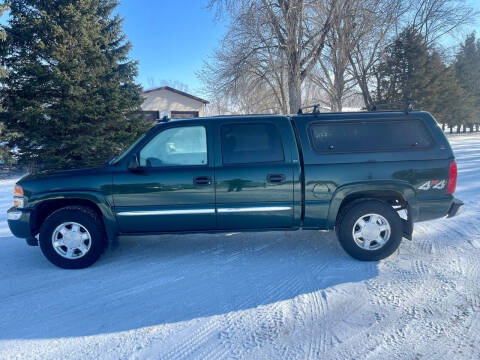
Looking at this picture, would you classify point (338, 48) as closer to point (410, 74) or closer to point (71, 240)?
point (410, 74)

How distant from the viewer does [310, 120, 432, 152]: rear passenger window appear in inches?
149

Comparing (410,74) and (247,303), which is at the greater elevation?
(410,74)

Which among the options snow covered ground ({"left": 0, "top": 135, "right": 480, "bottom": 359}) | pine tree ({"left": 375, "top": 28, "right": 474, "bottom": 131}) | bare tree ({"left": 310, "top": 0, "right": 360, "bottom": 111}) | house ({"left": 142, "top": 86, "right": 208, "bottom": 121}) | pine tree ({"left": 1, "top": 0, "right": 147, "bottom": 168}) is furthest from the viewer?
house ({"left": 142, "top": 86, "right": 208, "bottom": 121})

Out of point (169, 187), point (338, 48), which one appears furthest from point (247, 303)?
point (338, 48)

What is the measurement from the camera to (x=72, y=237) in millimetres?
3730

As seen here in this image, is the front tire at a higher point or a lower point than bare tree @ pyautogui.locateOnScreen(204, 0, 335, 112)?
lower

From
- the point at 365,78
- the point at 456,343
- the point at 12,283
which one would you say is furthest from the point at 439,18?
the point at 12,283

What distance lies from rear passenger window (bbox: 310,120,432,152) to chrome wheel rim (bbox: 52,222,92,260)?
3207 mm

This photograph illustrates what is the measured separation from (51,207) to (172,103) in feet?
79.9

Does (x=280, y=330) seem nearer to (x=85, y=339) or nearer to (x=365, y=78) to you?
(x=85, y=339)

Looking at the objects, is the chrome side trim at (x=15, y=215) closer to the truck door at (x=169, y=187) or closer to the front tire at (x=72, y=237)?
the front tire at (x=72, y=237)

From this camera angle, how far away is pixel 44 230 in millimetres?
3695

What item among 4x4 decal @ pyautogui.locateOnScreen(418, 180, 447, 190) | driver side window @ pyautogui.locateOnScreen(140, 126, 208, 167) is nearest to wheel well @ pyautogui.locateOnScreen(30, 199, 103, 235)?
driver side window @ pyautogui.locateOnScreen(140, 126, 208, 167)

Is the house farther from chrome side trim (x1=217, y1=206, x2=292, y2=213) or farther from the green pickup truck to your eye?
chrome side trim (x1=217, y1=206, x2=292, y2=213)
